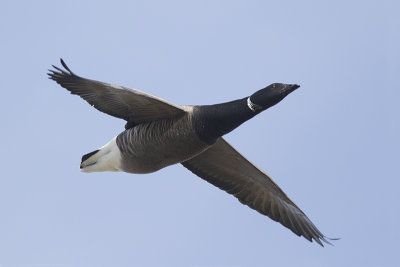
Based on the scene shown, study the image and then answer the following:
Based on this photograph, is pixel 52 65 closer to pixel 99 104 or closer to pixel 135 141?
pixel 99 104

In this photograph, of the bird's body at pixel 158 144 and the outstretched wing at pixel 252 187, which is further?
the outstretched wing at pixel 252 187

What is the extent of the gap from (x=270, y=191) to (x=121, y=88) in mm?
3973

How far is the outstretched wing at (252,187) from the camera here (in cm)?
1603

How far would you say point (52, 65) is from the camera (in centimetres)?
1477

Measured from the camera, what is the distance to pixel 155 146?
14.4 m

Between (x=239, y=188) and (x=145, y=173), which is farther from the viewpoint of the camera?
(x=239, y=188)

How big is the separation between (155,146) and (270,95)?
2148mm

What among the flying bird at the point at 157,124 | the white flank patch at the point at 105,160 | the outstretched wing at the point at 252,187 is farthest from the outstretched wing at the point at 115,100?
the outstretched wing at the point at 252,187

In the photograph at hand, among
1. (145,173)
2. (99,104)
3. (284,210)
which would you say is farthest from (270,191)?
(99,104)

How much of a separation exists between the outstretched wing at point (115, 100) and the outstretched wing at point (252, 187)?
1789mm

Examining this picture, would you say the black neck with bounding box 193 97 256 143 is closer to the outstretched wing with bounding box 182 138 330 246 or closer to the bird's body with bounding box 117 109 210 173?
the bird's body with bounding box 117 109 210 173

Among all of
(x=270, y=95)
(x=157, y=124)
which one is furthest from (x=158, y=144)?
(x=270, y=95)

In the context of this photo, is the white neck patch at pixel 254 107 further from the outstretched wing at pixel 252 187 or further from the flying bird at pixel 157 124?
the outstretched wing at pixel 252 187

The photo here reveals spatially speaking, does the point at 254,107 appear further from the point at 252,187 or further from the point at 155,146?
the point at 252,187
